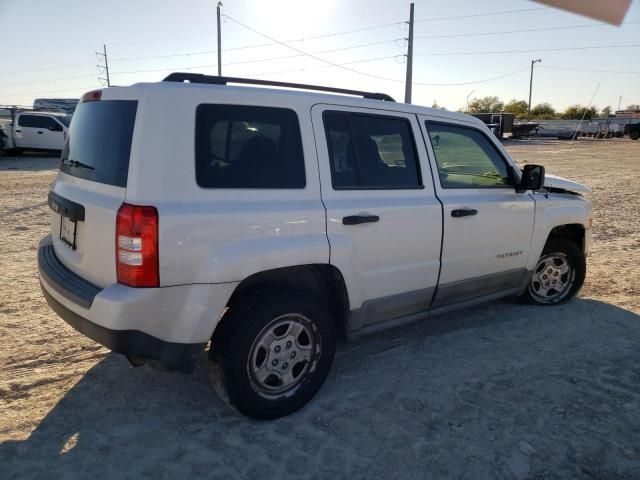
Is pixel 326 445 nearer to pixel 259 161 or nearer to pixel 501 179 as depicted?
pixel 259 161

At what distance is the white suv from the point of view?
8.57 feet

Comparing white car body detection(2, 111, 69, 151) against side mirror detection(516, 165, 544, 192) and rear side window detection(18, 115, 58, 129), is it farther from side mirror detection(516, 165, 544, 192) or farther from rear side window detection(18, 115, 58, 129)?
side mirror detection(516, 165, 544, 192)

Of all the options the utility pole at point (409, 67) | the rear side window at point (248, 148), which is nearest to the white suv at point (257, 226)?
the rear side window at point (248, 148)

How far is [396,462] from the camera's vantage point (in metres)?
2.71

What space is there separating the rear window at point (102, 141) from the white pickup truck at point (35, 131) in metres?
19.0

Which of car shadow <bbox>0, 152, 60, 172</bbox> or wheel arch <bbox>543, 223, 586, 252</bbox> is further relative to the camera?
car shadow <bbox>0, 152, 60, 172</bbox>

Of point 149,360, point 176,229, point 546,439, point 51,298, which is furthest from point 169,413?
point 546,439

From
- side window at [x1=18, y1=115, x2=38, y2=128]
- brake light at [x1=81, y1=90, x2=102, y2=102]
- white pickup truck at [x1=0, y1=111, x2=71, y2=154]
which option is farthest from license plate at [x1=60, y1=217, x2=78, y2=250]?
side window at [x1=18, y1=115, x2=38, y2=128]

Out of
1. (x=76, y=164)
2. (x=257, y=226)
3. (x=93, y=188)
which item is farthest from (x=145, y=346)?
(x=76, y=164)

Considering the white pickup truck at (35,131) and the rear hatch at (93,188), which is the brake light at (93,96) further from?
the white pickup truck at (35,131)

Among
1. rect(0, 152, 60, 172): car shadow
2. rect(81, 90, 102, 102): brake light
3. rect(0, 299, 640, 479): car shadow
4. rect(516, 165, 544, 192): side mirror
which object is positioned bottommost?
rect(0, 299, 640, 479): car shadow

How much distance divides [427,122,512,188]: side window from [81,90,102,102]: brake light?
7.53ft

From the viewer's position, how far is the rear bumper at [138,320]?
258 centimetres

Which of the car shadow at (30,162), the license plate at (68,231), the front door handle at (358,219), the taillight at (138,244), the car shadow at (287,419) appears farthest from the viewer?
the car shadow at (30,162)
